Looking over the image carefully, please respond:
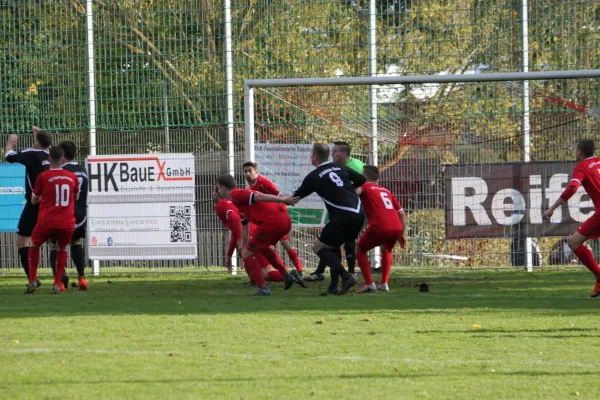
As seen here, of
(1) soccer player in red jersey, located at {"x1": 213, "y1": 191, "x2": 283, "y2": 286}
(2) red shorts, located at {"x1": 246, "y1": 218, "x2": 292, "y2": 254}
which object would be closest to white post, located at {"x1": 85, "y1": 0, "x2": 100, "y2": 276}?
(1) soccer player in red jersey, located at {"x1": 213, "y1": 191, "x2": 283, "y2": 286}

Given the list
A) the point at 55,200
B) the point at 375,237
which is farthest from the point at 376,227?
the point at 55,200

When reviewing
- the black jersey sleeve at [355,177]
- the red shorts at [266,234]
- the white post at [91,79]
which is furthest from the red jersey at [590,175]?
the white post at [91,79]

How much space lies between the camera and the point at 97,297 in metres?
11.9

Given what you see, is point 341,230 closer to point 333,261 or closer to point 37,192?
point 333,261

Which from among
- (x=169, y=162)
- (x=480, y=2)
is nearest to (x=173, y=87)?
(x=169, y=162)

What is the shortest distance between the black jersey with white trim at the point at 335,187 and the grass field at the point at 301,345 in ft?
3.20

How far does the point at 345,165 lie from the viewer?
12.1 m

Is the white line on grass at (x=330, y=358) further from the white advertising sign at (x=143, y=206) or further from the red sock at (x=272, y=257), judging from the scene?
the white advertising sign at (x=143, y=206)

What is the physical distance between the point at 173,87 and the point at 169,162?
137cm

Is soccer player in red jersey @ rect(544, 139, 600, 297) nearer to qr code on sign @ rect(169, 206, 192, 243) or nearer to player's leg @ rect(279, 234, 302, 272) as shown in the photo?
player's leg @ rect(279, 234, 302, 272)

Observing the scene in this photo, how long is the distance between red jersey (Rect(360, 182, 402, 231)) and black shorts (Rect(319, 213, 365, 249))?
529 mm

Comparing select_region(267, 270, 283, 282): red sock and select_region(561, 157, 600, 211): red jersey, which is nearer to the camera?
select_region(561, 157, 600, 211): red jersey

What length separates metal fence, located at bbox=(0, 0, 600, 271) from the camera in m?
16.2

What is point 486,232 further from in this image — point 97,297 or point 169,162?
point 97,297
